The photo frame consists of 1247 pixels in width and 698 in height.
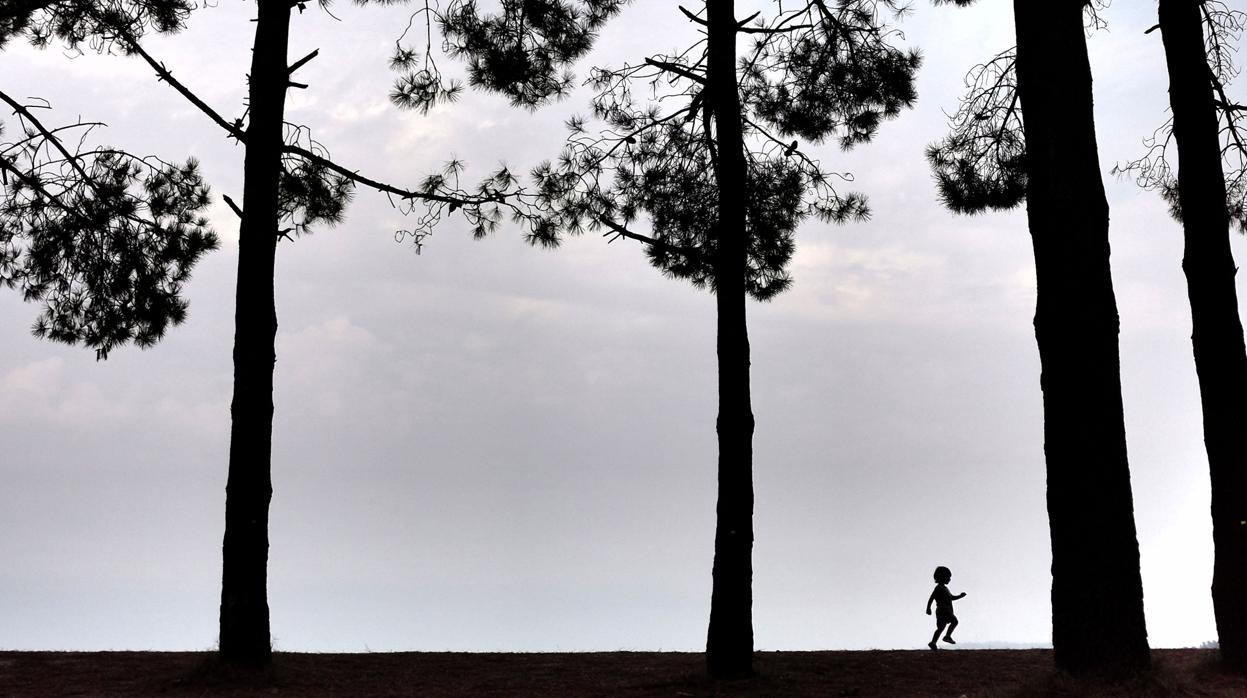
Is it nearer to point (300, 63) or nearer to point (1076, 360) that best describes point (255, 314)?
point (300, 63)

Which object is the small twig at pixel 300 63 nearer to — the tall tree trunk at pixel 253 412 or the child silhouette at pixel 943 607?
the tall tree trunk at pixel 253 412

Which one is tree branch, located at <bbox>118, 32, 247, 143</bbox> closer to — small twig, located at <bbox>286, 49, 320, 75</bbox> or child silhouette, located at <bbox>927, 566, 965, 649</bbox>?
small twig, located at <bbox>286, 49, 320, 75</bbox>

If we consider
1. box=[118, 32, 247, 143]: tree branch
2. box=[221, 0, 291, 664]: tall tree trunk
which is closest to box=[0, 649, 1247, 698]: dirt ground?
box=[221, 0, 291, 664]: tall tree trunk

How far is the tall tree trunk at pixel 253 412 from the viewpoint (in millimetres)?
9438

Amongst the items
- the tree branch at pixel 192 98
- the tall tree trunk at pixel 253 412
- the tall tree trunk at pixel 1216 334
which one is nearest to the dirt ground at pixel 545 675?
the tall tree trunk at pixel 253 412

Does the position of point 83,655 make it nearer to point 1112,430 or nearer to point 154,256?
point 154,256

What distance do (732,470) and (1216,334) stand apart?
14.1 feet

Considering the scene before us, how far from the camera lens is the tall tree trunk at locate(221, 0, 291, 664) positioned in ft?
31.0

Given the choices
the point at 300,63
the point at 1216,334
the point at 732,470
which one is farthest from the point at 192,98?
the point at 1216,334

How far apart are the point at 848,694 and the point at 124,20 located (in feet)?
33.3

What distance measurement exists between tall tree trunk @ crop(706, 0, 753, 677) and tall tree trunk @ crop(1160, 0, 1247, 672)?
3.91m

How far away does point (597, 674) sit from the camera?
9859 mm

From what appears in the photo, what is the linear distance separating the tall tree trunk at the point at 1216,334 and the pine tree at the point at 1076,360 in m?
2.40

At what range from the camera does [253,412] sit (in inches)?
377
